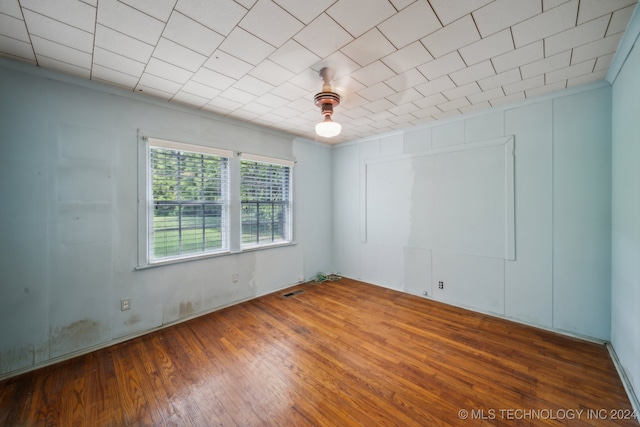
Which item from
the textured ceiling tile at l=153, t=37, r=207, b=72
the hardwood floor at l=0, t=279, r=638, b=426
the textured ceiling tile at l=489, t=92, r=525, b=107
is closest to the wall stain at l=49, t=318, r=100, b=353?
the hardwood floor at l=0, t=279, r=638, b=426

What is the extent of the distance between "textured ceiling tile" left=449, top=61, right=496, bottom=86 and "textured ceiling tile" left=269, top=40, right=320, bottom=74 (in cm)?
137

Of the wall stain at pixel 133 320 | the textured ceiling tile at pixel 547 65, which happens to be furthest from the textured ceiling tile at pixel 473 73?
the wall stain at pixel 133 320

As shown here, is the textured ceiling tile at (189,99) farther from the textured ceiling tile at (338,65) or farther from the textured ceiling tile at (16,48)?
the textured ceiling tile at (338,65)

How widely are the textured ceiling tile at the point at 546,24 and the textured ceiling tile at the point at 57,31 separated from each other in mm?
3094

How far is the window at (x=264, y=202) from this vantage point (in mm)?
3729

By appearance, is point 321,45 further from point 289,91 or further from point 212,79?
point 212,79

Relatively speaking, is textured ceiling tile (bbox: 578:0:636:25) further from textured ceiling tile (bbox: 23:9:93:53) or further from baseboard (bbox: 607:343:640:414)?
textured ceiling tile (bbox: 23:9:93:53)

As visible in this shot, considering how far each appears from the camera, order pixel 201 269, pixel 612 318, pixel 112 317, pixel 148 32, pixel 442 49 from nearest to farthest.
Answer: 1. pixel 148 32
2. pixel 442 49
3. pixel 612 318
4. pixel 112 317
5. pixel 201 269

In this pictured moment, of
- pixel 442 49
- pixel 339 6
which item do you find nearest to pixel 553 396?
pixel 442 49

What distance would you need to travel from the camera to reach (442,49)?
6.34 feet

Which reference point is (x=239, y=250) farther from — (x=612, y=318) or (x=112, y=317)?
(x=612, y=318)

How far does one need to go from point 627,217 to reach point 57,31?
4.62 meters

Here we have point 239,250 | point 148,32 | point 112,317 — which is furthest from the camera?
point 239,250

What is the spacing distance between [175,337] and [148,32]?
287 cm
